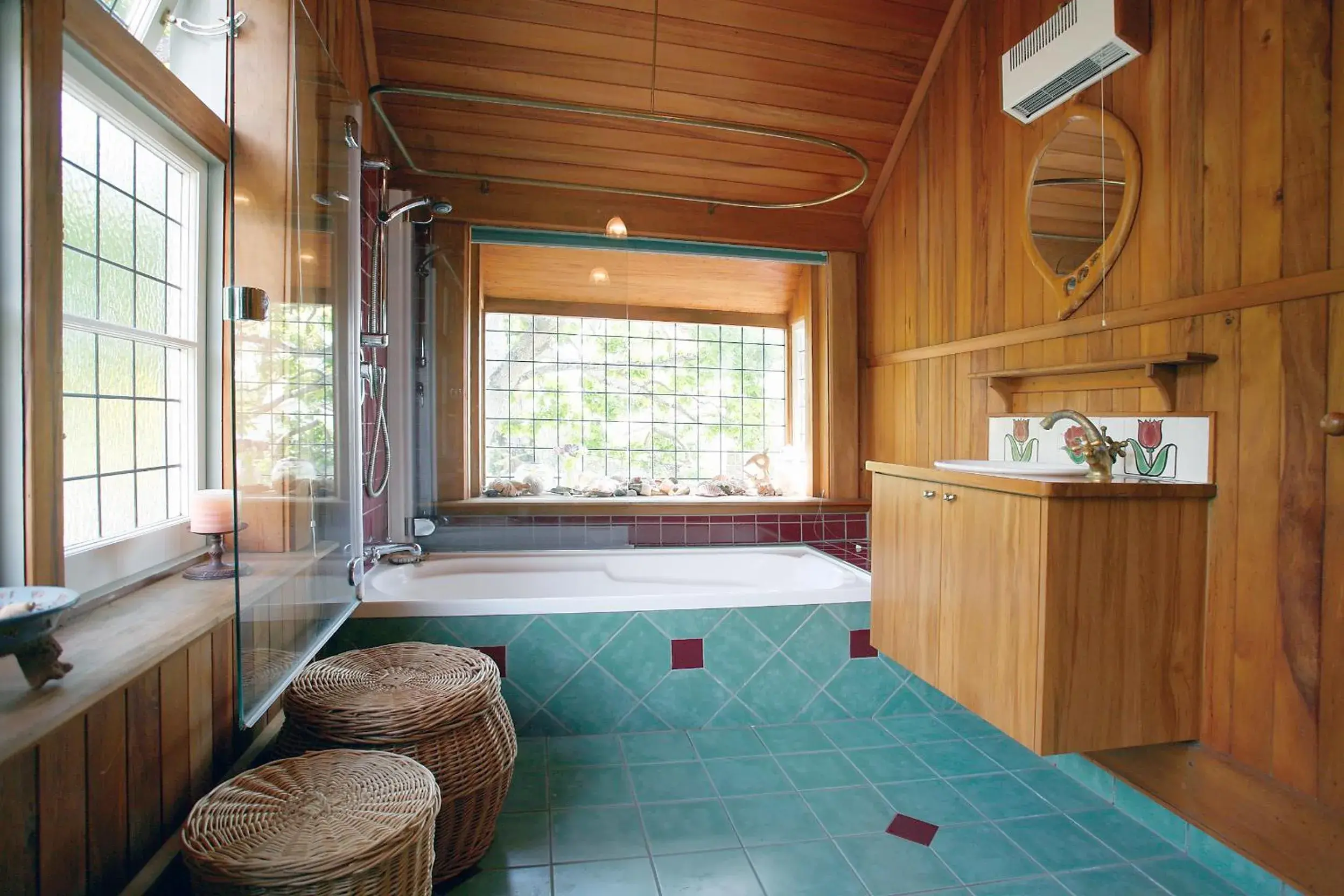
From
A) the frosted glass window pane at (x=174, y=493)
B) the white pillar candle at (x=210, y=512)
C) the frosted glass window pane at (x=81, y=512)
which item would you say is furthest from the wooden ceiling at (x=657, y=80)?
the frosted glass window pane at (x=81, y=512)

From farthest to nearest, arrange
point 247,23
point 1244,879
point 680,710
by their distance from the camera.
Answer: point 680,710 < point 247,23 < point 1244,879

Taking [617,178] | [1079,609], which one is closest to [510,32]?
[617,178]

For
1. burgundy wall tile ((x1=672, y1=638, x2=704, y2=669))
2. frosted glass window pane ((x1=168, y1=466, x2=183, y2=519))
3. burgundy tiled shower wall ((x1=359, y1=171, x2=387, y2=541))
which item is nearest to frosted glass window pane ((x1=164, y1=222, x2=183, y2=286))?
frosted glass window pane ((x1=168, y1=466, x2=183, y2=519))

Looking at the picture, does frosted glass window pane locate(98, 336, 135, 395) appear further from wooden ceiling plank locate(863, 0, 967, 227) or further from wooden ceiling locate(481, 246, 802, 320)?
wooden ceiling plank locate(863, 0, 967, 227)

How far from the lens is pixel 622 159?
3371 millimetres

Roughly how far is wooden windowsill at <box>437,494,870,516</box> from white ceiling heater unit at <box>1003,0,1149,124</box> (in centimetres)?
193

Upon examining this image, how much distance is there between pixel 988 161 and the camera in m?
2.76

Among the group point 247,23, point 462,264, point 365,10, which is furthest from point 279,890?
point 365,10

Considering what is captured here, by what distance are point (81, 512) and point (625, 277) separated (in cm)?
250

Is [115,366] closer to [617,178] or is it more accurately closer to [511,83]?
[511,83]

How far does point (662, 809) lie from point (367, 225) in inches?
97.3

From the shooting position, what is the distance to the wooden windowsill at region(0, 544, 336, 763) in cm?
103

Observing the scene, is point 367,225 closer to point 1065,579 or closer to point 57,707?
point 57,707

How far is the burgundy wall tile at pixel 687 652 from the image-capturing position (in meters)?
2.53
